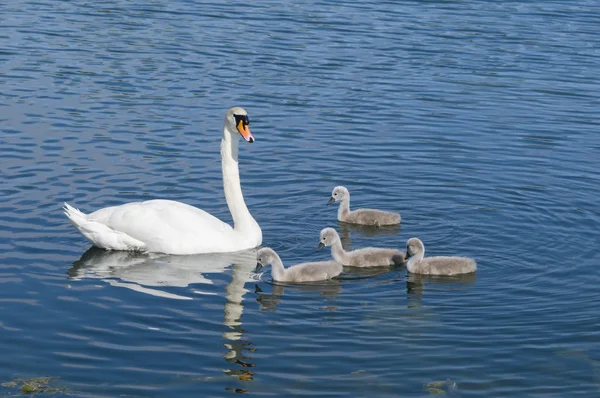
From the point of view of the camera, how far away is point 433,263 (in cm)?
1311

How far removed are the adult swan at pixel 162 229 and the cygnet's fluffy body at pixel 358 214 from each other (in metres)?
1.45

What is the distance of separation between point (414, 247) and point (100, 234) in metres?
3.81

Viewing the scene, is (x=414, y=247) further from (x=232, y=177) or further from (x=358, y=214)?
(x=232, y=177)

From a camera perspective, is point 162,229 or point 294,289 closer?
point 294,289

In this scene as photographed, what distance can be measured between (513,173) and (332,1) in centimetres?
1484

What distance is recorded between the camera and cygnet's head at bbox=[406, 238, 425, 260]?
43.1ft

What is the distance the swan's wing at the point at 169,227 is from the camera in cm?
1416

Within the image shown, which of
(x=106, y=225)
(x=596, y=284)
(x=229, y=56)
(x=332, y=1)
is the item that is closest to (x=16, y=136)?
(x=106, y=225)

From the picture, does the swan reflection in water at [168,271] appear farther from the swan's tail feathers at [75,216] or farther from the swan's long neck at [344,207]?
the swan's long neck at [344,207]

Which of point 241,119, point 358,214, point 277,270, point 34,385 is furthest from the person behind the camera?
A: point 358,214

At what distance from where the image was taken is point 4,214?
15.1 meters

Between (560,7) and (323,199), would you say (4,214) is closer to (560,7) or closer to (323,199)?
(323,199)

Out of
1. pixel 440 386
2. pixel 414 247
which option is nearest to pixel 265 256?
pixel 414 247

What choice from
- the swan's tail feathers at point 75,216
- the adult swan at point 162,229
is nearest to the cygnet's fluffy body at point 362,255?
the adult swan at point 162,229
